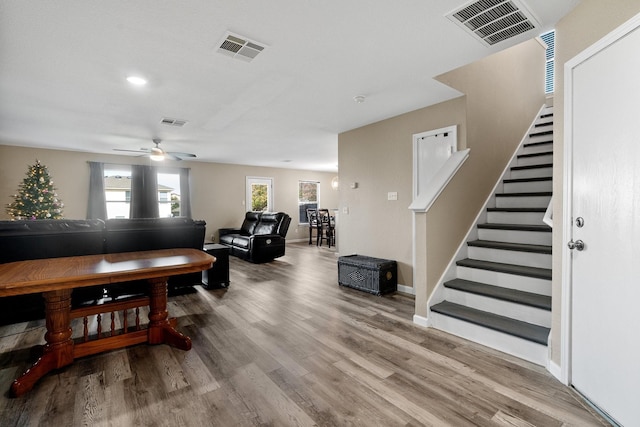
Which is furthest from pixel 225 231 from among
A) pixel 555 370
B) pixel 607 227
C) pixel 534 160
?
pixel 607 227

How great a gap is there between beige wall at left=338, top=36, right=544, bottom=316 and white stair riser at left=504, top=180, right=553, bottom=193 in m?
0.25

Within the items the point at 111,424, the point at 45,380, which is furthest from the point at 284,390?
the point at 45,380

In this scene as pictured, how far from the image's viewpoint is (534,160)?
165 inches

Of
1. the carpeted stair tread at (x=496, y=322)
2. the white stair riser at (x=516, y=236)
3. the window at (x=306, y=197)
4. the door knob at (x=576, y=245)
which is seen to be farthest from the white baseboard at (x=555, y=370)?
the window at (x=306, y=197)

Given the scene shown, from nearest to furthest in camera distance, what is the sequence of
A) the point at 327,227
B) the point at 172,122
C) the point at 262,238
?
the point at 172,122, the point at 262,238, the point at 327,227

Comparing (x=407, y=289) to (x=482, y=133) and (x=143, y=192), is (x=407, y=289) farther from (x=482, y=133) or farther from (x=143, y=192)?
(x=143, y=192)

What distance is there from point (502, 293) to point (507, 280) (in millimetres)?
209

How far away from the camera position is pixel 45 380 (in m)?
2.06

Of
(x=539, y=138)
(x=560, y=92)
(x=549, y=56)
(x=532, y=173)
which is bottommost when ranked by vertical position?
(x=532, y=173)

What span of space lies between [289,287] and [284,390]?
8.18 feet

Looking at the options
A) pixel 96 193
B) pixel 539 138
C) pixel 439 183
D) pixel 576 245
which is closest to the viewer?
pixel 576 245

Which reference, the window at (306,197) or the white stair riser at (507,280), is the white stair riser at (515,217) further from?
the window at (306,197)

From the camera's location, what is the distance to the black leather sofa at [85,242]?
296cm

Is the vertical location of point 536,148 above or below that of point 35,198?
above
